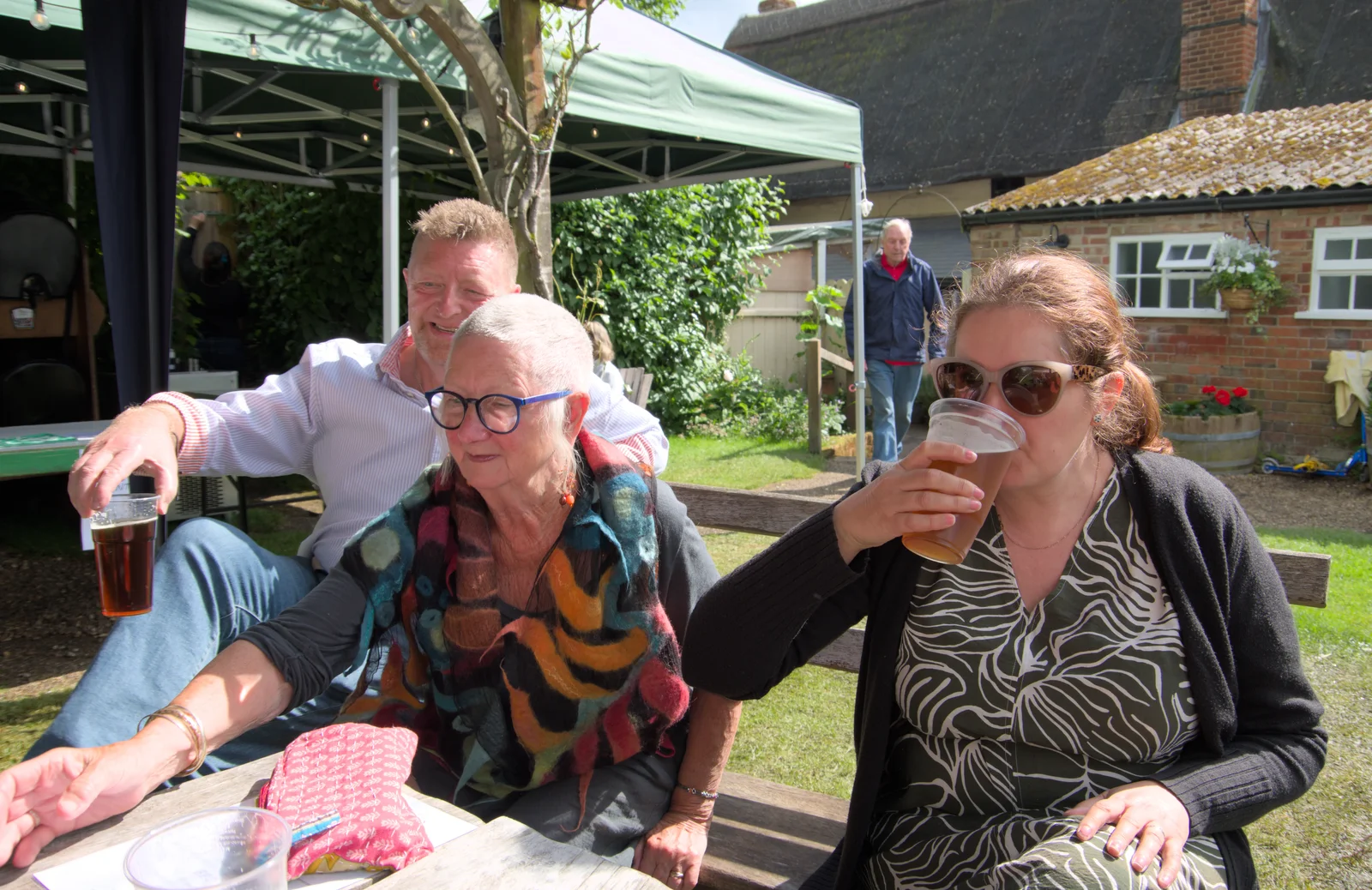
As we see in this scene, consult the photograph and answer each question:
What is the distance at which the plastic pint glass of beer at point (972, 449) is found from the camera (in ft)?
4.74

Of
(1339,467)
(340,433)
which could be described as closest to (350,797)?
(340,433)

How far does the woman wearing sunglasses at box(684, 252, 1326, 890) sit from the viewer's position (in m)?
→ 1.57

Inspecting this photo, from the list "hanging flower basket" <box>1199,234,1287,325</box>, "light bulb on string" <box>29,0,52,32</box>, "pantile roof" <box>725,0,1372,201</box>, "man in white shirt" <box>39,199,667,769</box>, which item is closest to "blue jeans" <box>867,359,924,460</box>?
"hanging flower basket" <box>1199,234,1287,325</box>

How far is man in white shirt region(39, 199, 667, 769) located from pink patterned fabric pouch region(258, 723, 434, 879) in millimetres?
795

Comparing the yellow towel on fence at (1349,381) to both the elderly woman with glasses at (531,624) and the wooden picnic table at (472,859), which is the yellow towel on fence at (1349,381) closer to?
the elderly woman with glasses at (531,624)

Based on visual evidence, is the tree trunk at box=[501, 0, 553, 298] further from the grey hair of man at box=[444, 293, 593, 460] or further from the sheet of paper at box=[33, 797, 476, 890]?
the sheet of paper at box=[33, 797, 476, 890]

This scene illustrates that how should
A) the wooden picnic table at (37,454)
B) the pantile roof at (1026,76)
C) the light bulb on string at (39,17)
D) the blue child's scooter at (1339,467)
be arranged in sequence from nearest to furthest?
the light bulb on string at (39,17) → the wooden picnic table at (37,454) → the blue child's scooter at (1339,467) → the pantile roof at (1026,76)

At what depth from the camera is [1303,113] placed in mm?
11445

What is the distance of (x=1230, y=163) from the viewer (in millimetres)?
10812

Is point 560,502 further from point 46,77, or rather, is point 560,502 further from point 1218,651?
point 46,77

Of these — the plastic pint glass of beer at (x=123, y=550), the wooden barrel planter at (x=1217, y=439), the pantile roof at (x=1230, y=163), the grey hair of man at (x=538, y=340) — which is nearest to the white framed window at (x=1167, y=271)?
the pantile roof at (x=1230, y=163)

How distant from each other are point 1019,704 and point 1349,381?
31.7ft

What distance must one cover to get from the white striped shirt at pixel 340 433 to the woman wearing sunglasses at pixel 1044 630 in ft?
3.04

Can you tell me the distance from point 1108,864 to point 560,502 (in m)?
1.10
